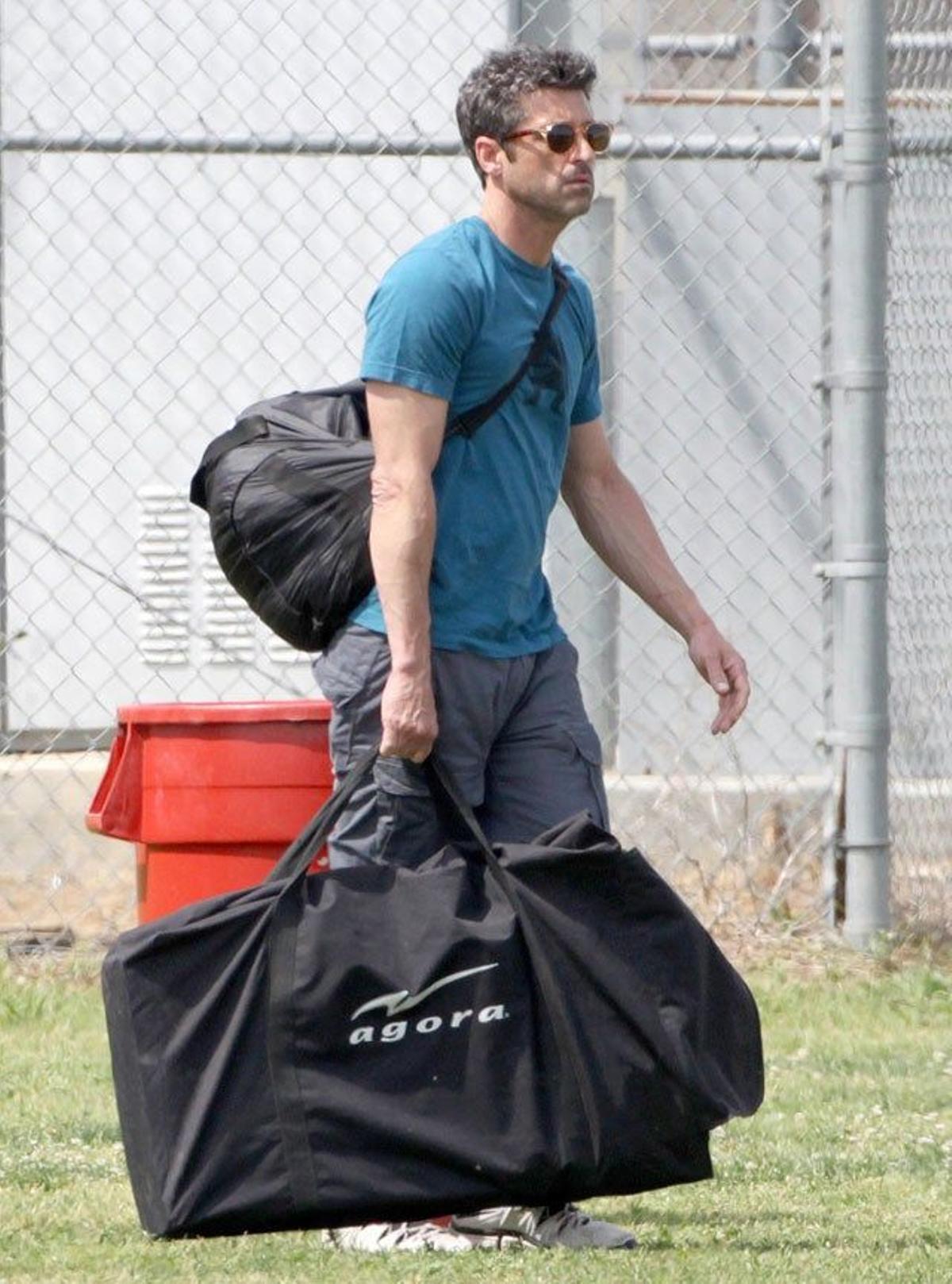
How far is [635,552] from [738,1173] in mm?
1156

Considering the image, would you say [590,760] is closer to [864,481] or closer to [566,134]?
[566,134]

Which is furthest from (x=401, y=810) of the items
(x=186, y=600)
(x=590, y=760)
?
(x=186, y=600)

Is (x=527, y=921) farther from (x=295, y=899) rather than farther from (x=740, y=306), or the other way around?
(x=740, y=306)

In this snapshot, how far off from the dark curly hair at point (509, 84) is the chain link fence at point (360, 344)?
2673 millimetres

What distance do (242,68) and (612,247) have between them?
1.12 meters

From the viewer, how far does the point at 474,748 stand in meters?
3.94

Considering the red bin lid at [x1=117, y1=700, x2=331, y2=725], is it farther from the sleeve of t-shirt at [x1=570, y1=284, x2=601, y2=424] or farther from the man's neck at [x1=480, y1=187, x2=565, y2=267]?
the man's neck at [x1=480, y1=187, x2=565, y2=267]

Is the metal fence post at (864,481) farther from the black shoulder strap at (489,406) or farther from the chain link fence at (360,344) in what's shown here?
the black shoulder strap at (489,406)

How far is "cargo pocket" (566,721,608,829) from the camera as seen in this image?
4.06 meters

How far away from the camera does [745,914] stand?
6531 mm

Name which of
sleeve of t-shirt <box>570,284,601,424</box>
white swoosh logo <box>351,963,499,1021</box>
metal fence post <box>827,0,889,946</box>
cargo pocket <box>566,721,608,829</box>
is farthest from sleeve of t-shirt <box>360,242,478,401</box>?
metal fence post <box>827,0,889,946</box>

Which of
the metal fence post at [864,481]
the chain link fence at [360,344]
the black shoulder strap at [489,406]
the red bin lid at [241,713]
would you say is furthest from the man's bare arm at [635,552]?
the chain link fence at [360,344]

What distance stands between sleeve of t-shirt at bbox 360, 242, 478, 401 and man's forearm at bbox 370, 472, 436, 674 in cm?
16

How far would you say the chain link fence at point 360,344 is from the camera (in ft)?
21.8
